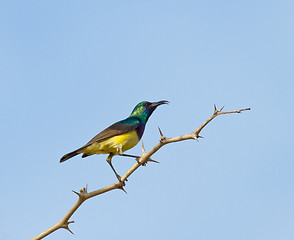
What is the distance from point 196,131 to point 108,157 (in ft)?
15.7

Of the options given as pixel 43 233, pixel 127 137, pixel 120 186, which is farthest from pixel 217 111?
pixel 127 137

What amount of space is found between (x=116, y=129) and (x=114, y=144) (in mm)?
372

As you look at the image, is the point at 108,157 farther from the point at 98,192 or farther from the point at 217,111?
the point at 217,111

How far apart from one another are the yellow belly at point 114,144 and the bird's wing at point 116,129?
0.32 ft

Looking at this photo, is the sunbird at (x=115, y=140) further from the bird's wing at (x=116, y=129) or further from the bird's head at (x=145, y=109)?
the bird's head at (x=145, y=109)

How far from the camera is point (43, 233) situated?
23.0 ft

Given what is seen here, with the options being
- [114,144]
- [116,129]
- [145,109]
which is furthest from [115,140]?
[145,109]

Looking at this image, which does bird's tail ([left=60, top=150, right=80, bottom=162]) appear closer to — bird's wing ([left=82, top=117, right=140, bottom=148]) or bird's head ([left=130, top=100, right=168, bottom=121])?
bird's wing ([left=82, top=117, right=140, bottom=148])

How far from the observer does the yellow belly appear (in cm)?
1034

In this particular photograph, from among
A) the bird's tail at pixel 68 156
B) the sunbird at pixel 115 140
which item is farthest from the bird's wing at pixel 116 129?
the bird's tail at pixel 68 156

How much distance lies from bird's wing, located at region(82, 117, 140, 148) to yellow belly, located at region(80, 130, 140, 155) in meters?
0.10

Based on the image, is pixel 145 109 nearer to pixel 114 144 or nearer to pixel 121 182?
pixel 114 144

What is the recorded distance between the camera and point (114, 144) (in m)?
10.3

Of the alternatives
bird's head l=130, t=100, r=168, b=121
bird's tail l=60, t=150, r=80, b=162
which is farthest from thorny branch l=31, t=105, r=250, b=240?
bird's head l=130, t=100, r=168, b=121
